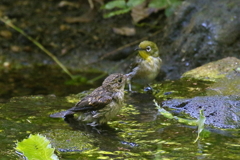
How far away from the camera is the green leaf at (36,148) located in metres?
3.15

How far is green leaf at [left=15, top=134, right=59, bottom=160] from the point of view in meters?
3.15

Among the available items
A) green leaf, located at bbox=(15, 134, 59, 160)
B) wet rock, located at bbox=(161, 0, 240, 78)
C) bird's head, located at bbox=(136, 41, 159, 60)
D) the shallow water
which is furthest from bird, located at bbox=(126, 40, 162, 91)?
green leaf, located at bbox=(15, 134, 59, 160)

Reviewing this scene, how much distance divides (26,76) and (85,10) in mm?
2509

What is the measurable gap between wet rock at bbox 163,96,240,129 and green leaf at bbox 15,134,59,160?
6.10ft

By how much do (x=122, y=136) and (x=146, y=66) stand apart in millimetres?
3101

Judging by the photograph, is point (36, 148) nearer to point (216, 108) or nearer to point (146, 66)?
point (216, 108)

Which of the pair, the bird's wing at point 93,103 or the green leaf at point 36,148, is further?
the bird's wing at point 93,103

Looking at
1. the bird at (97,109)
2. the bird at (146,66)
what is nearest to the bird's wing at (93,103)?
the bird at (97,109)

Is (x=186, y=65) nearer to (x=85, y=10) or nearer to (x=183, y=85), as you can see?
(x=183, y=85)

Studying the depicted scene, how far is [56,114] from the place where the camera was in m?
4.90

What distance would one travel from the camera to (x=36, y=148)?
317cm

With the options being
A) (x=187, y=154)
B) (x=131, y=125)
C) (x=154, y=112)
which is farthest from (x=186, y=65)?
(x=187, y=154)

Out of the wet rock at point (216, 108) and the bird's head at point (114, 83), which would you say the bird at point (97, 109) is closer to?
the bird's head at point (114, 83)

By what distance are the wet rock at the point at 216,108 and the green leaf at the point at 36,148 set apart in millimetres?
1858
